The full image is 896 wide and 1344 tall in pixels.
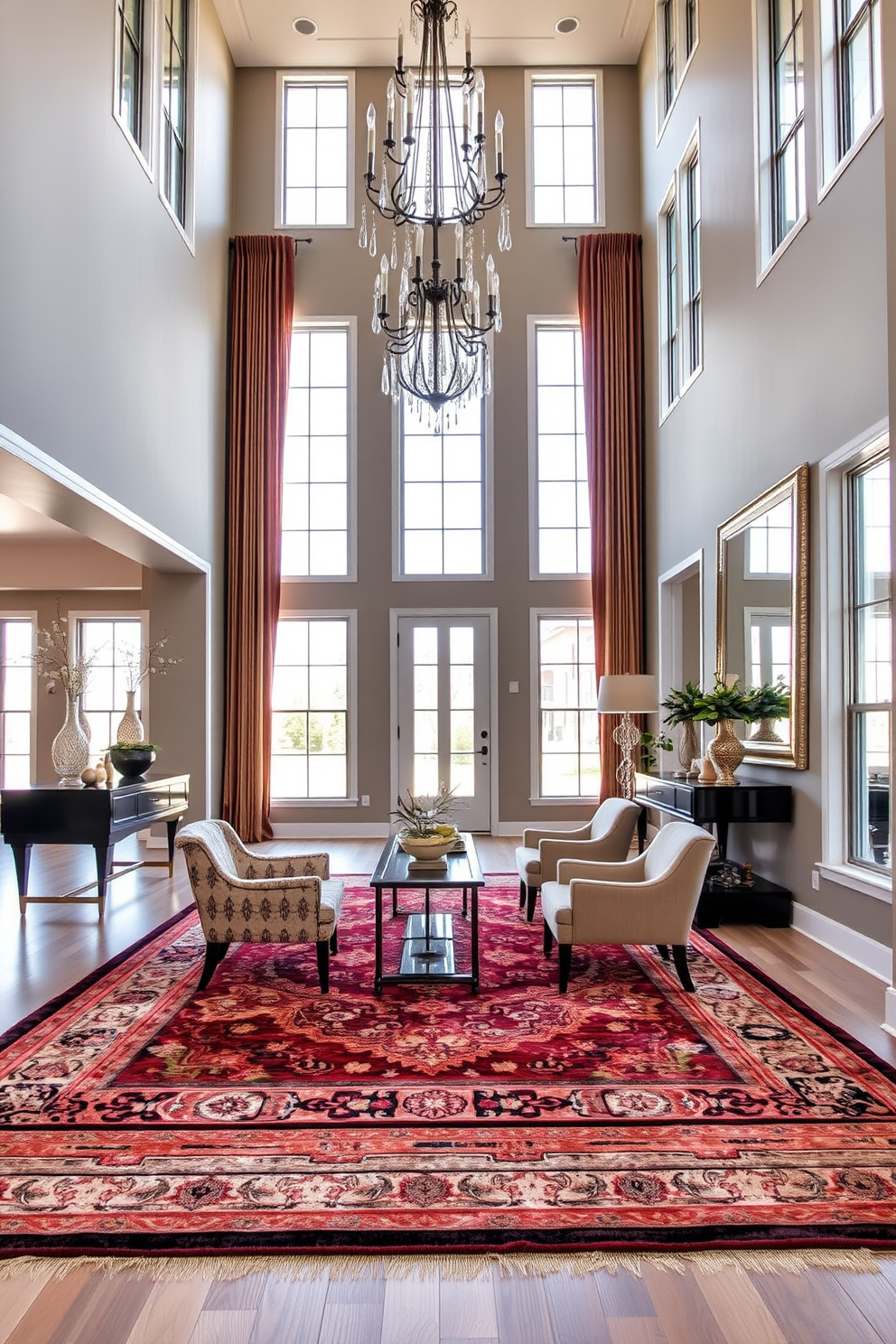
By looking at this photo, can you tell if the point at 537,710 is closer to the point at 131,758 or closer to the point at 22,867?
the point at 131,758

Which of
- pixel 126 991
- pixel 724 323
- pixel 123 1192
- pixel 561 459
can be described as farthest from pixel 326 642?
pixel 123 1192

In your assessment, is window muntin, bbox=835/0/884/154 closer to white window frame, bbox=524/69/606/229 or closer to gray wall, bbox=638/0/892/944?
gray wall, bbox=638/0/892/944

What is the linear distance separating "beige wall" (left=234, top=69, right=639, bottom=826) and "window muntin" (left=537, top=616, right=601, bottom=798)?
0.57 ft

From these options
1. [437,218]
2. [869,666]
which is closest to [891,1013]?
[869,666]

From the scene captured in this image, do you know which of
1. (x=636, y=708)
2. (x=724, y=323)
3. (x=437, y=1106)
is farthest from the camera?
(x=636, y=708)

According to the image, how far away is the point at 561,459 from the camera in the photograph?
9656mm

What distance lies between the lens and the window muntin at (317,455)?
9586 millimetres

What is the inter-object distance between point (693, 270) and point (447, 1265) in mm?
7692

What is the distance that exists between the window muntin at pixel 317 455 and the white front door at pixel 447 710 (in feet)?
3.78

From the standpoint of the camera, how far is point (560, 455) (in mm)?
9656

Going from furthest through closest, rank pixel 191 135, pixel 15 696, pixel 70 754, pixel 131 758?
pixel 15 696 < pixel 191 135 < pixel 131 758 < pixel 70 754

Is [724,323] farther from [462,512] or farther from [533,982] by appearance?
[533,982]

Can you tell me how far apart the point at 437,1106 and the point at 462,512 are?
7358 millimetres

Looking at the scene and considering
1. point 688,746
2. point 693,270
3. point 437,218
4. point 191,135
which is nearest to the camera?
point 437,218
